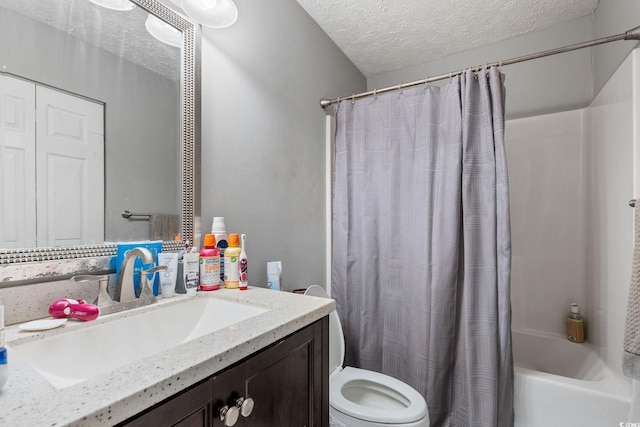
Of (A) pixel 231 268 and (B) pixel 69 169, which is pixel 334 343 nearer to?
(A) pixel 231 268

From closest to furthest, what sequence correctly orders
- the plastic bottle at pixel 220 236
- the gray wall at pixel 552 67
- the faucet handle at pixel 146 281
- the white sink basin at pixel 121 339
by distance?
the white sink basin at pixel 121 339, the faucet handle at pixel 146 281, the plastic bottle at pixel 220 236, the gray wall at pixel 552 67

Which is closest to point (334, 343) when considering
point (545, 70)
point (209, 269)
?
point (209, 269)

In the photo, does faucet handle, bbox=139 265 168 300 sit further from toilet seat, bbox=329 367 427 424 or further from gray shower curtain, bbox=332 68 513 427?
gray shower curtain, bbox=332 68 513 427

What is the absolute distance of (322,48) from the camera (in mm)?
1909

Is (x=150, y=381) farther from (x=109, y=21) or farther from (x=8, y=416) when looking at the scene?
(x=109, y=21)

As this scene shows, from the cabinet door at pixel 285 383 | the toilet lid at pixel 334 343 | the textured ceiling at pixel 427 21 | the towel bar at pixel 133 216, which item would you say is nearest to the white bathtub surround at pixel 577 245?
the textured ceiling at pixel 427 21

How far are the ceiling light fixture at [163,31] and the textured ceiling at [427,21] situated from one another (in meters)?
0.90

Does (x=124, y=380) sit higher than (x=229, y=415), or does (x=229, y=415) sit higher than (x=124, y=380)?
(x=124, y=380)

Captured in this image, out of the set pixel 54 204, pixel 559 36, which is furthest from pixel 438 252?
pixel 559 36

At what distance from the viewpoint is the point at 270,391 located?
68cm

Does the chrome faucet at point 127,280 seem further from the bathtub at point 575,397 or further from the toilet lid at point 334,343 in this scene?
the bathtub at point 575,397

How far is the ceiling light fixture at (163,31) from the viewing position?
3.31 feet

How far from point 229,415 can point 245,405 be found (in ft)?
0.14

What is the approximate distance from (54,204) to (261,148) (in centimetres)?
81
